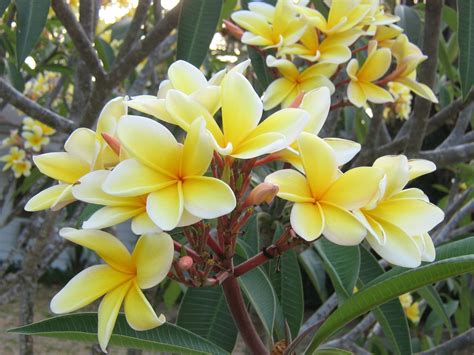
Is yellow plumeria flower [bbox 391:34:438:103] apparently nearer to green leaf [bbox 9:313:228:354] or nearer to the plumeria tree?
the plumeria tree

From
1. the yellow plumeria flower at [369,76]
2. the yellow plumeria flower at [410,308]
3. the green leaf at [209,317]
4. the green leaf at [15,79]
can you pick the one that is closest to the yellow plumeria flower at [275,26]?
the yellow plumeria flower at [369,76]

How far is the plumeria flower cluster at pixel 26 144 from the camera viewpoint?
2.39 meters

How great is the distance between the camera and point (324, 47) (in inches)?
35.3

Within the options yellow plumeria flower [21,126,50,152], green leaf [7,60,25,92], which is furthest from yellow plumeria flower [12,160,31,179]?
green leaf [7,60,25,92]

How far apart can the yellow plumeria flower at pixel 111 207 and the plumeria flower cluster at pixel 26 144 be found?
6.16 feet


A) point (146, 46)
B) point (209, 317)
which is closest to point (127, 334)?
point (209, 317)

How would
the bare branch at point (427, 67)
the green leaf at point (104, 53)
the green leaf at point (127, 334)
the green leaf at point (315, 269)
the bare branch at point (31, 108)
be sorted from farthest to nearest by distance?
the green leaf at point (104, 53) → the green leaf at point (315, 269) → the bare branch at point (31, 108) → the bare branch at point (427, 67) → the green leaf at point (127, 334)

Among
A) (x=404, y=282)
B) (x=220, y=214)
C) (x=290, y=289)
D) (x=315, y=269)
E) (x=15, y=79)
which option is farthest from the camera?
(x=15, y=79)

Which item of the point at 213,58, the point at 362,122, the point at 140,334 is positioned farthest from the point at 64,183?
the point at 213,58

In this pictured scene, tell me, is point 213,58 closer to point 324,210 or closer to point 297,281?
point 297,281

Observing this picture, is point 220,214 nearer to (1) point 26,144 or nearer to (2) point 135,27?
(2) point 135,27

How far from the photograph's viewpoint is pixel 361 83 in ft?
3.14

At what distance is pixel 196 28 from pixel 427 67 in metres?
0.45

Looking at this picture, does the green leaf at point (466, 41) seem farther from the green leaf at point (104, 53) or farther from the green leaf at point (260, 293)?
the green leaf at point (104, 53)
